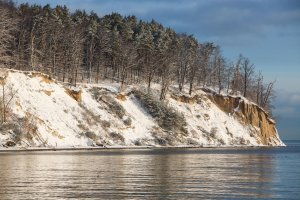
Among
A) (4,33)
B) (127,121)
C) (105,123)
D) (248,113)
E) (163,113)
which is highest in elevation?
(4,33)

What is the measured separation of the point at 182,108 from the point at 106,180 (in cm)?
8928

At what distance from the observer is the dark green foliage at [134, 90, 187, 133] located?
106m

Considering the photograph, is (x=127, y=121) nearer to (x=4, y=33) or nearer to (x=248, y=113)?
(x=4, y=33)

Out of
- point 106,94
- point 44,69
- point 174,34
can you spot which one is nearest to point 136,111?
point 106,94

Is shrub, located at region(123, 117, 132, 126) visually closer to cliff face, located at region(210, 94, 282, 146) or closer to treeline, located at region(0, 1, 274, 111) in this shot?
treeline, located at region(0, 1, 274, 111)

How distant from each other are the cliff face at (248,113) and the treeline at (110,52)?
168 inches

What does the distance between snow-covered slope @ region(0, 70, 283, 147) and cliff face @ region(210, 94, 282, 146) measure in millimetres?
1458

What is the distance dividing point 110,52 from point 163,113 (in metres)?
31.3

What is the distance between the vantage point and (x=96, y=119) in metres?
95.2

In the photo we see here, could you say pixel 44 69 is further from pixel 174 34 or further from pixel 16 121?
pixel 174 34

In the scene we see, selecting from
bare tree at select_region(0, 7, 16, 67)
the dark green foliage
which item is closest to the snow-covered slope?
the dark green foliage

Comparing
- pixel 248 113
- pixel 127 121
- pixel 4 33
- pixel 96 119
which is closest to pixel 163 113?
pixel 127 121

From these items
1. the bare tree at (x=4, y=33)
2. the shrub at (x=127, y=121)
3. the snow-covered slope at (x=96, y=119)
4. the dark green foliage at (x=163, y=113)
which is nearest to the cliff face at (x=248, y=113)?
the snow-covered slope at (x=96, y=119)

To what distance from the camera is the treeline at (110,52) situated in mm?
112562
